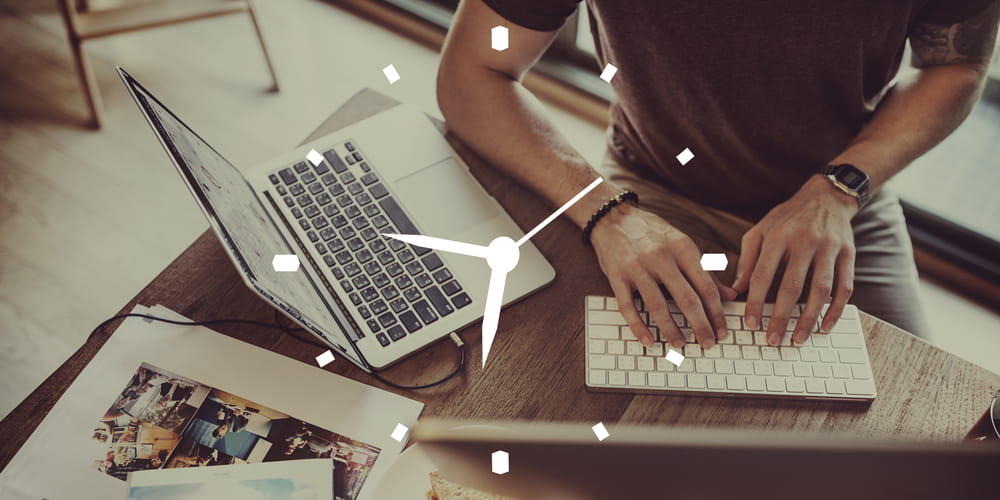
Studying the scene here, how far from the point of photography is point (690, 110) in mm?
1035

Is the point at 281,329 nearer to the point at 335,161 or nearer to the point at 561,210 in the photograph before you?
the point at 335,161

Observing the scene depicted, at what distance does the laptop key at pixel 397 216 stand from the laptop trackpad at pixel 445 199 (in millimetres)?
10

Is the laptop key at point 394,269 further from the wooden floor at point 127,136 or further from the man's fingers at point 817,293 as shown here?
the wooden floor at point 127,136

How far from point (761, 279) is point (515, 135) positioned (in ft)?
1.28

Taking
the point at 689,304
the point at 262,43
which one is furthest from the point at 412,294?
the point at 262,43

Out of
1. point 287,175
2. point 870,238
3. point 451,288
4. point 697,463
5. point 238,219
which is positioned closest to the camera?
point 697,463

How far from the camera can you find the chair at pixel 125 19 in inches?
76.7

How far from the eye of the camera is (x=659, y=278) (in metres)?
0.84

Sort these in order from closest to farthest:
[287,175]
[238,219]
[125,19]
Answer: [238,219]
[287,175]
[125,19]

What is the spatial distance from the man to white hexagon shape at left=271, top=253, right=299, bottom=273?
0.31 meters

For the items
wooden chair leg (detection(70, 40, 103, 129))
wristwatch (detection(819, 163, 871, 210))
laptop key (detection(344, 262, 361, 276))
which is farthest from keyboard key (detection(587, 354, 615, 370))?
wooden chair leg (detection(70, 40, 103, 129))

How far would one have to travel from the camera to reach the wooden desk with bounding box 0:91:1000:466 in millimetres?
754

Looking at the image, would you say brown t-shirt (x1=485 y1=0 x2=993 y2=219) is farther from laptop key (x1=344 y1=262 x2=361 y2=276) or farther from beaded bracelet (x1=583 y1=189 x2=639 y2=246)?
laptop key (x1=344 y1=262 x2=361 y2=276)

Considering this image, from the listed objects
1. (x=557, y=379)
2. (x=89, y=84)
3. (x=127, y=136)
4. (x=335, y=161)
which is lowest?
(x=557, y=379)
